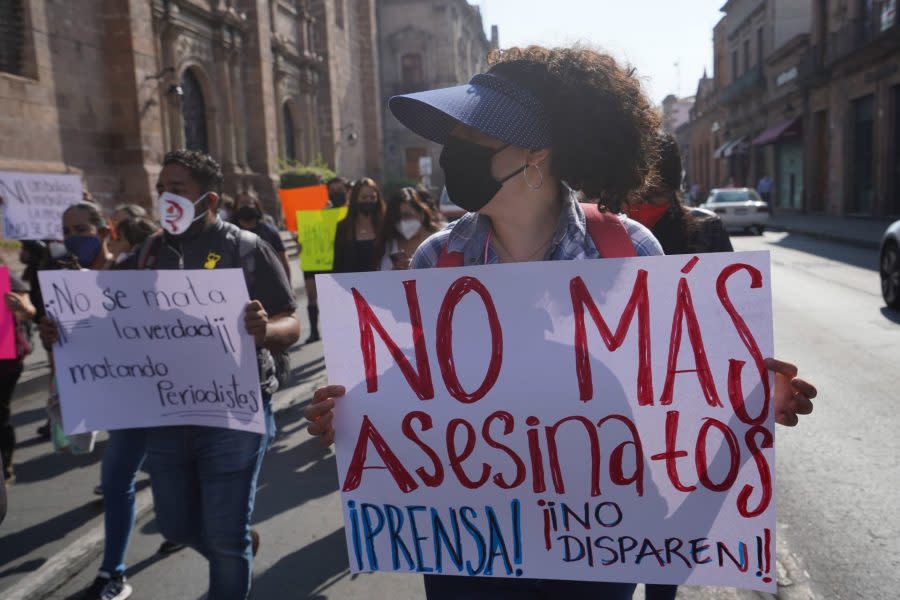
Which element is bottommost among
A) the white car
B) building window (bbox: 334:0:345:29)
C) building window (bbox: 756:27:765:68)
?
the white car

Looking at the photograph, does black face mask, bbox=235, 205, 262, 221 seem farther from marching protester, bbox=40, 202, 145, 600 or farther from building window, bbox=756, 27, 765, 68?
building window, bbox=756, 27, 765, 68

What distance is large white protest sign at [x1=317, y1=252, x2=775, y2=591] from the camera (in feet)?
5.49

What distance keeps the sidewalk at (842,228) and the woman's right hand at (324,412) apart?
1780 centimetres

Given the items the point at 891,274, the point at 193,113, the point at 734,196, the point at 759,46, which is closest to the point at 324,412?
the point at 891,274

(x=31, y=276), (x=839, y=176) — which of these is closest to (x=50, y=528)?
(x=31, y=276)

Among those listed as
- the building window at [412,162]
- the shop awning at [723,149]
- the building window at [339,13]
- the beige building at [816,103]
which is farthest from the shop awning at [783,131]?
the building window at [412,162]

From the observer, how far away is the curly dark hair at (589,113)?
1780 mm

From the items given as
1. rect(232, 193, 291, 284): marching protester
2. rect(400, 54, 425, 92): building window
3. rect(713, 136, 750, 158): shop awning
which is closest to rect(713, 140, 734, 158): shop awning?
rect(713, 136, 750, 158): shop awning

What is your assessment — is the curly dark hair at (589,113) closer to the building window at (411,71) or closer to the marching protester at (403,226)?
the marching protester at (403,226)

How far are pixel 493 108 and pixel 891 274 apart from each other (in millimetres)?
8885

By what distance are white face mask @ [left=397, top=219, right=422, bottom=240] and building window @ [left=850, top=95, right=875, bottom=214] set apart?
24173 millimetres

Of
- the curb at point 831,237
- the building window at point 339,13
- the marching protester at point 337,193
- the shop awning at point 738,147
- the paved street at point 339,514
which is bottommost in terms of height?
the paved street at point 339,514

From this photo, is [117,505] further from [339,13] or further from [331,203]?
[339,13]

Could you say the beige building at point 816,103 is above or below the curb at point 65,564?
above
